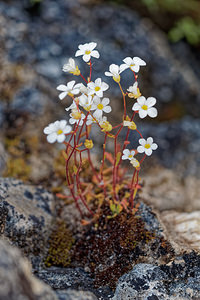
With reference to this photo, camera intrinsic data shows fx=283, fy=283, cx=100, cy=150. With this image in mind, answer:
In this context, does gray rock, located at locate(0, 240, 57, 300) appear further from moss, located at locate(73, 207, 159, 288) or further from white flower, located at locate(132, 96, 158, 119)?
white flower, located at locate(132, 96, 158, 119)

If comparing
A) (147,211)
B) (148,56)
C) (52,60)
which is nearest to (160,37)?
(148,56)

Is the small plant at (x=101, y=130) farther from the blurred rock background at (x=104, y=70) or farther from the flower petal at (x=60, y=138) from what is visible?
the blurred rock background at (x=104, y=70)

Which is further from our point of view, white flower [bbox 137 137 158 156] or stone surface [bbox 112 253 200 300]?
white flower [bbox 137 137 158 156]

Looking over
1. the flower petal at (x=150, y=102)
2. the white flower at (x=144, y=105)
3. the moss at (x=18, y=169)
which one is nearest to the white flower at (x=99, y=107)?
the white flower at (x=144, y=105)

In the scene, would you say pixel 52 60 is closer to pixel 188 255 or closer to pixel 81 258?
pixel 81 258

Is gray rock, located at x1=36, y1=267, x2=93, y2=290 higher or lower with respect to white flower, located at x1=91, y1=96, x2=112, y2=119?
lower

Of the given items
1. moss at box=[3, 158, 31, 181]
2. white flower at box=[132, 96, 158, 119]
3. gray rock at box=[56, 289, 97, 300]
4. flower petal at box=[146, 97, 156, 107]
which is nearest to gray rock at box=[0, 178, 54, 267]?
moss at box=[3, 158, 31, 181]

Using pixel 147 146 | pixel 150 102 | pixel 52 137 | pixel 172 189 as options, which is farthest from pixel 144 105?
pixel 172 189
